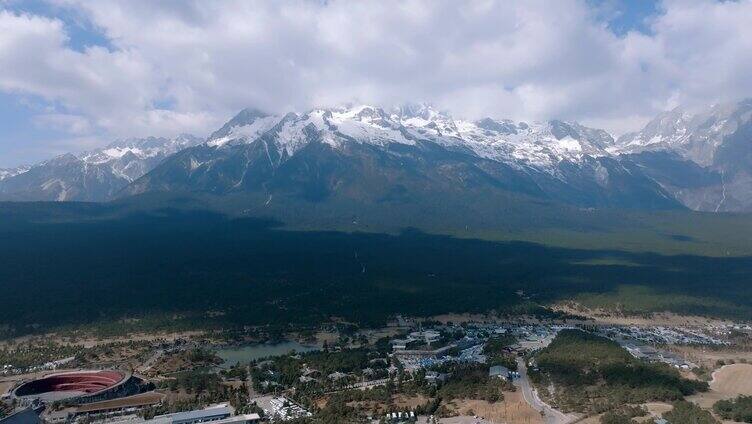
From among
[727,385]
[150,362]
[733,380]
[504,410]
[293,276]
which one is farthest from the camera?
[293,276]

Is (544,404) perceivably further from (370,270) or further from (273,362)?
(370,270)

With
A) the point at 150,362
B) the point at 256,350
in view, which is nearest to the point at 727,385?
the point at 256,350

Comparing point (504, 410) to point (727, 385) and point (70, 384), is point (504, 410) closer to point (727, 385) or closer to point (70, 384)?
point (727, 385)

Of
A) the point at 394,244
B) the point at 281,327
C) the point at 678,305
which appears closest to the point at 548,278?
the point at 678,305

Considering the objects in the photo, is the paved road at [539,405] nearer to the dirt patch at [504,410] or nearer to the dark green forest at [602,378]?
the dirt patch at [504,410]

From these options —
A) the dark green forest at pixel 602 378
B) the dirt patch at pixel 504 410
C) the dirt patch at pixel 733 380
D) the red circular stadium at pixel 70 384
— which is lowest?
the red circular stadium at pixel 70 384

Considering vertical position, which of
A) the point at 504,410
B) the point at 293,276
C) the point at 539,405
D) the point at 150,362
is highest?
the point at 293,276

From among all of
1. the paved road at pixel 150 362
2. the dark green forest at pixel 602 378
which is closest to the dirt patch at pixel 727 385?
the dark green forest at pixel 602 378
